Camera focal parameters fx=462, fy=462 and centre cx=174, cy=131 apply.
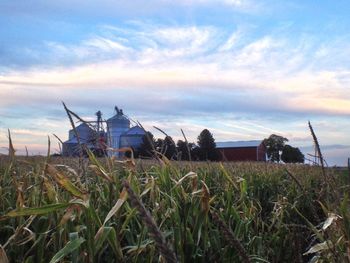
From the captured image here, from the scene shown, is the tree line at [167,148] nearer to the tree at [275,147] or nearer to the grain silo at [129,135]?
the grain silo at [129,135]

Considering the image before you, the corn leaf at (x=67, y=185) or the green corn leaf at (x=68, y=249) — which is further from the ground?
the corn leaf at (x=67, y=185)

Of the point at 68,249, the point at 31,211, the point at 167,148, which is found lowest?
the point at 68,249

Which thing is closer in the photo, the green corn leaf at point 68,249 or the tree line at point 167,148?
the green corn leaf at point 68,249

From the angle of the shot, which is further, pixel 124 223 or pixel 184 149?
pixel 184 149

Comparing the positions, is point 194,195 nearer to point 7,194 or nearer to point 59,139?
point 59,139

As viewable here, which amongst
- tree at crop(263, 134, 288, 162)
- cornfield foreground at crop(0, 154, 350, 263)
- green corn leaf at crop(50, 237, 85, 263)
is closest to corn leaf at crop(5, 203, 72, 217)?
cornfield foreground at crop(0, 154, 350, 263)

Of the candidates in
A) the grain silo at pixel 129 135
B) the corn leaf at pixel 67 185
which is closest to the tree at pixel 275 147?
the grain silo at pixel 129 135

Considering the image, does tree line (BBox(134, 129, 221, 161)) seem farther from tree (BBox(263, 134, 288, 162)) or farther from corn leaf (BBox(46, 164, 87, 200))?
tree (BBox(263, 134, 288, 162))

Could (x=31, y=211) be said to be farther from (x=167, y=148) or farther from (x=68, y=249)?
(x=167, y=148)

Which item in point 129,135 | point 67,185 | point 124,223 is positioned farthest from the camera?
point 129,135

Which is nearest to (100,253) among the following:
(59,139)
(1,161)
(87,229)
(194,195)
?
(87,229)

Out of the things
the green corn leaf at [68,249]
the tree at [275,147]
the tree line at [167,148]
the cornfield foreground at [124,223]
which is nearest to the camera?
the green corn leaf at [68,249]

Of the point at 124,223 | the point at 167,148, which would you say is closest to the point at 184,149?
the point at 167,148

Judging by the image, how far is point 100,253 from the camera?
2.08 meters
